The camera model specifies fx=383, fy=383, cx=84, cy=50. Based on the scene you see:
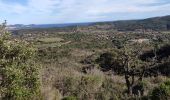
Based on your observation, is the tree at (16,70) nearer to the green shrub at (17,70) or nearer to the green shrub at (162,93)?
the green shrub at (17,70)

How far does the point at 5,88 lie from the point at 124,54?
18.9m

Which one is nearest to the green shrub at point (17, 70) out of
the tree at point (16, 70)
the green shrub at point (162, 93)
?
the tree at point (16, 70)

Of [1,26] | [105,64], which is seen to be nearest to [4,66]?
[1,26]

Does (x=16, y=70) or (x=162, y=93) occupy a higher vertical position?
(x=16, y=70)

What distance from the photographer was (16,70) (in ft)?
49.9

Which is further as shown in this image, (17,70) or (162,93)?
(162,93)

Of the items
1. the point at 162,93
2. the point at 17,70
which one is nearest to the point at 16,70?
the point at 17,70

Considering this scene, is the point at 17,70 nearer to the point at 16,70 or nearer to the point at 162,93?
the point at 16,70

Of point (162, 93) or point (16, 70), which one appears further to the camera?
point (162, 93)

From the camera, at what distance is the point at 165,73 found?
131 ft

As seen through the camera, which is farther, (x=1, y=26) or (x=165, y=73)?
(x=165, y=73)

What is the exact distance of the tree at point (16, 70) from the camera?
15.4 metres

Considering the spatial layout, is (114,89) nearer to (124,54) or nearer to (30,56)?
(124,54)

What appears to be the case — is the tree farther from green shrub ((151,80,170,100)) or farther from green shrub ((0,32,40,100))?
green shrub ((151,80,170,100))
